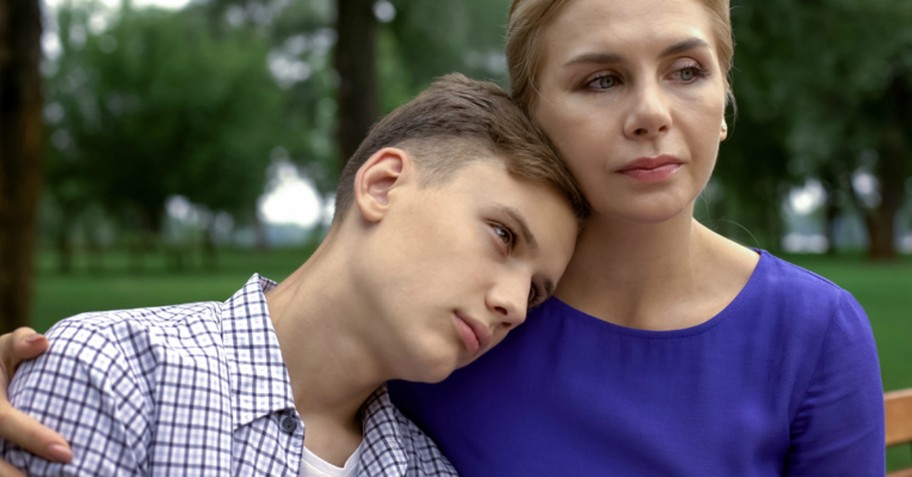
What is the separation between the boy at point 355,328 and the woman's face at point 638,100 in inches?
3.7

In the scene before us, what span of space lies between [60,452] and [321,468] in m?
0.53

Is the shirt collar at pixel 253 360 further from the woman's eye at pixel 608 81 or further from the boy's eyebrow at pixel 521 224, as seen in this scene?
the woman's eye at pixel 608 81

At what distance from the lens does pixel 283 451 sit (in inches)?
73.3

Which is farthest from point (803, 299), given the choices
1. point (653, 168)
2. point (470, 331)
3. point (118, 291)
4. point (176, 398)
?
point (118, 291)

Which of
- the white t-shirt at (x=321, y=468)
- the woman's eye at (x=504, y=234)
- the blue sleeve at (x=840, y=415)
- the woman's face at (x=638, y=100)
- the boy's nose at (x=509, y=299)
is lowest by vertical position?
the white t-shirt at (x=321, y=468)

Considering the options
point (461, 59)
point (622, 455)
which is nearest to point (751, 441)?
point (622, 455)

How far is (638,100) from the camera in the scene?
1.89m

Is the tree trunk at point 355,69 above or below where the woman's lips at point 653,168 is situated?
above

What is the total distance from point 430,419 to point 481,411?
5.3 inches

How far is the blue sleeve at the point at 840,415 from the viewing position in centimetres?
198

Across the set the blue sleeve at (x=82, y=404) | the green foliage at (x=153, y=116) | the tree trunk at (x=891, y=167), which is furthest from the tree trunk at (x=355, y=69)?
the green foliage at (x=153, y=116)

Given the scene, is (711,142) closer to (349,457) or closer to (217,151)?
(349,457)

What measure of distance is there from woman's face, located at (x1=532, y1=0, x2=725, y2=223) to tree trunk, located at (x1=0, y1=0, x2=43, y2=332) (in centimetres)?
581

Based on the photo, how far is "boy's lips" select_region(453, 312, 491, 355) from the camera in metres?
1.86
